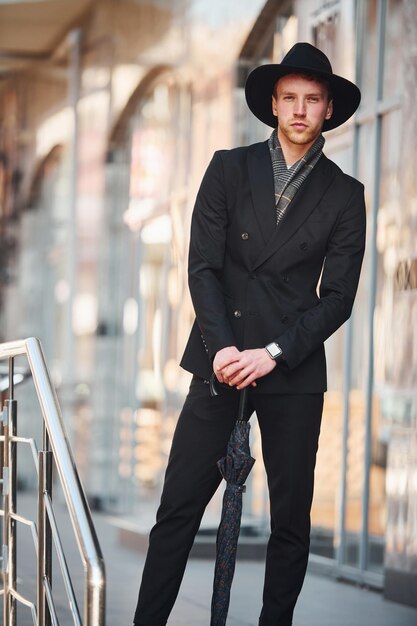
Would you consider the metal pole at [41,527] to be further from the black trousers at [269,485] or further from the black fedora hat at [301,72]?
the black fedora hat at [301,72]

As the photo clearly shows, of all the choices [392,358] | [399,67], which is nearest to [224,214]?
[392,358]

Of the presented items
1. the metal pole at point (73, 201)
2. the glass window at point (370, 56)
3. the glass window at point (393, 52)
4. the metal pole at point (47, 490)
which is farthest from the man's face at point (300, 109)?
the metal pole at point (73, 201)

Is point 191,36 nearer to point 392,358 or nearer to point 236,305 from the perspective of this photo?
point 392,358

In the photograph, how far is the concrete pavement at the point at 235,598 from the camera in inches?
195

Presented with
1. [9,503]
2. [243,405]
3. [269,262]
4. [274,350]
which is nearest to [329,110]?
[269,262]

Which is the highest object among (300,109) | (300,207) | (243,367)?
(300,109)

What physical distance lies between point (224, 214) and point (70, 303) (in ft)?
29.3

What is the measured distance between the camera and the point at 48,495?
11.1ft

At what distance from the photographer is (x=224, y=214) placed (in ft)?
11.7

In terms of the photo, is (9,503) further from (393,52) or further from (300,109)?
(393,52)

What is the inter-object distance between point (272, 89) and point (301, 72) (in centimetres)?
17

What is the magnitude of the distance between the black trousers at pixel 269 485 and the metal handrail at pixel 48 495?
1.10 feet

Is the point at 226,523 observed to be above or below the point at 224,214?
below

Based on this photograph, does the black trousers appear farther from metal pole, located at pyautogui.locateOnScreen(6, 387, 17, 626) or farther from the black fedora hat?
the black fedora hat
